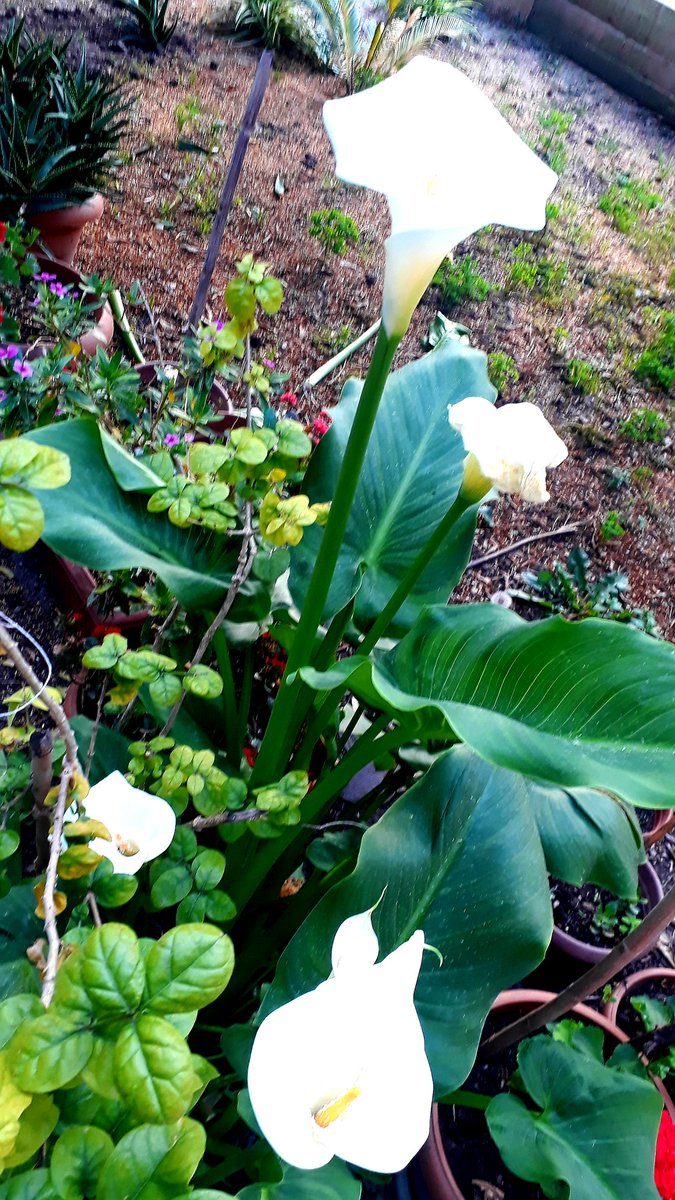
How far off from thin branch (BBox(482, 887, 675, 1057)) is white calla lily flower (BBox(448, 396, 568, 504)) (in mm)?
435

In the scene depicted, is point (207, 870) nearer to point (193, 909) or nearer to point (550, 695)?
point (193, 909)

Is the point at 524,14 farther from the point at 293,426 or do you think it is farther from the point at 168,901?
the point at 168,901

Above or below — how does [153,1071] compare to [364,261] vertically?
above

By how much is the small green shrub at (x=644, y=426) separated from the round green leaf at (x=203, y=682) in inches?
80.3

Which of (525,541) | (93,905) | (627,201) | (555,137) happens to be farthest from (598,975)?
(555,137)

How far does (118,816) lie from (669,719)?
0.49 m

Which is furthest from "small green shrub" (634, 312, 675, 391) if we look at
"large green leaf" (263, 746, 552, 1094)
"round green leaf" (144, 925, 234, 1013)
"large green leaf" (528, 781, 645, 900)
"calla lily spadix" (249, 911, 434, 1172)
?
"round green leaf" (144, 925, 234, 1013)

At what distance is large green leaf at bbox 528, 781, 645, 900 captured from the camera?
2.90 feet

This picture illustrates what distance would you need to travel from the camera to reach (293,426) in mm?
828

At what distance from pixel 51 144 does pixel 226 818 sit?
1881 mm

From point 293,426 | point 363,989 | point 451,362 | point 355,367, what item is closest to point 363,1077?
point 363,989

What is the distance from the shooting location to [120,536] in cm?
91

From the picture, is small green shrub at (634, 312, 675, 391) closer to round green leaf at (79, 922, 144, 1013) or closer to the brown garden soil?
the brown garden soil

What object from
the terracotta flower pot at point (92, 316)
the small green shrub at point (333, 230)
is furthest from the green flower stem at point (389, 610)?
the small green shrub at point (333, 230)
